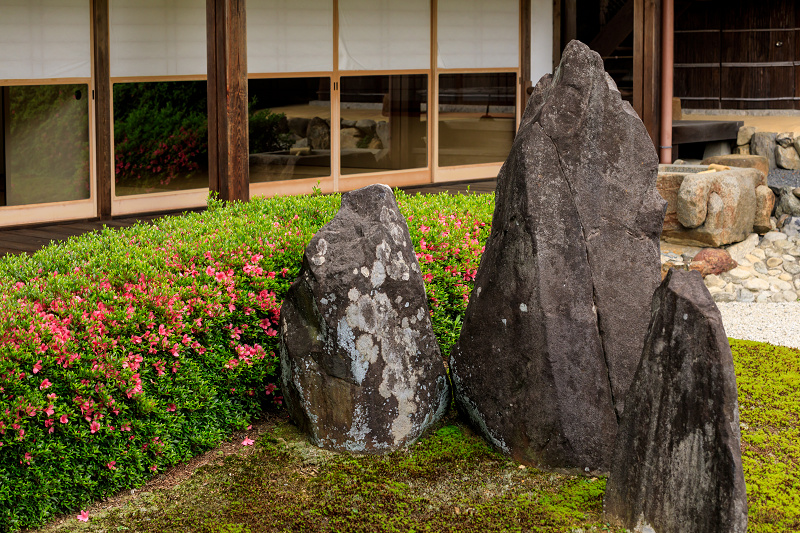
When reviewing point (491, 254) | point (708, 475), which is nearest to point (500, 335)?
point (491, 254)

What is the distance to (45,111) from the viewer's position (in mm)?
8336

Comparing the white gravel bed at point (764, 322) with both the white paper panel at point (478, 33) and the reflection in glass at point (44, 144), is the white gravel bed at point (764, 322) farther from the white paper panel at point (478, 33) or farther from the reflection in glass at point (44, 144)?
the reflection in glass at point (44, 144)

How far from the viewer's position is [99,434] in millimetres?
3785

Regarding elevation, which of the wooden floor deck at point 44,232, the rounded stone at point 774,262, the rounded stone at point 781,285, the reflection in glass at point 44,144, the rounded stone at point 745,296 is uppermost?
the reflection in glass at point 44,144

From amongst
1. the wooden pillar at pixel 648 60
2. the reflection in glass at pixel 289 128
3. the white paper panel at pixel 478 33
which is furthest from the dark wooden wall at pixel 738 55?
the reflection in glass at pixel 289 128

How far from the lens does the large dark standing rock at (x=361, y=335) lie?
4.20m

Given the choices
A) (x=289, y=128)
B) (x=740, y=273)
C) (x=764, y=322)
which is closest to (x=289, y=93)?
(x=289, y=128)

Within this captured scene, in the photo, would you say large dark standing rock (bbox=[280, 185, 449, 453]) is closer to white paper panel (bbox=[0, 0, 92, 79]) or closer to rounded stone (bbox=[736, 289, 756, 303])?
white paper panel (bbox=[0, 0, 92, 79])

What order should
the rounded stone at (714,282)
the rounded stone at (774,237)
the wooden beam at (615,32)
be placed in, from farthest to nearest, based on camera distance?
the wooden beam at (615,32) < the rounded stone at (774,237) < the rounded stone at (714,282)

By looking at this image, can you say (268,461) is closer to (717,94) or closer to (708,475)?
(708,475)

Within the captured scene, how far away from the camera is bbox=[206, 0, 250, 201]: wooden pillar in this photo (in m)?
7.58

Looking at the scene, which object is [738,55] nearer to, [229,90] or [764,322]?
[764,322]

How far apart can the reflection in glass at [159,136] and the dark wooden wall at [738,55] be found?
9.32 metres

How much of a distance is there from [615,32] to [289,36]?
492 cm
